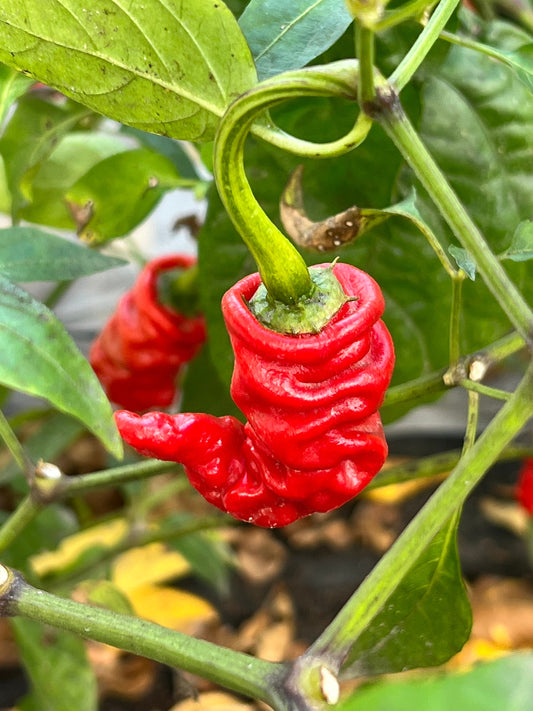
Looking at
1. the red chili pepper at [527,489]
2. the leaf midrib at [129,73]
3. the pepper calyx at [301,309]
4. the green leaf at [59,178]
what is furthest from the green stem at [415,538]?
the red chili pepper at [527,489]

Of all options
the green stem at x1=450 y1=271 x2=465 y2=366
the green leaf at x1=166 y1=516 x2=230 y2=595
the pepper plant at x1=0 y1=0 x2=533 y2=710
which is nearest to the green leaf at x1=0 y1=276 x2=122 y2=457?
the pepper plant at x1=0 y1=0 x2=533 y2=710

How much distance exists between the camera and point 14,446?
52 centimetres

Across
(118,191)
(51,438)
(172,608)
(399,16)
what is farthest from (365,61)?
(172,608)

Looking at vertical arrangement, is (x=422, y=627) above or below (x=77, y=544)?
above

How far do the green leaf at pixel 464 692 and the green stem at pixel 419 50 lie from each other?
0.26 meters

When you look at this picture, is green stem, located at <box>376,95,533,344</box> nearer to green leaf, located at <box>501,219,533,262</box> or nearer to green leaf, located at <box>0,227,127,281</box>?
green leaf, located at <box>501,219,533,262</box>

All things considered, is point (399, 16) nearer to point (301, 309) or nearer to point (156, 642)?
point (301, 309)

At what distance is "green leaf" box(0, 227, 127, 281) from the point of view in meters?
0.55

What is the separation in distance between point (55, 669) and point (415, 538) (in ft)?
2.15

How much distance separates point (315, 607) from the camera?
1411 millimetres

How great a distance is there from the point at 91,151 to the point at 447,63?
14.7 inches

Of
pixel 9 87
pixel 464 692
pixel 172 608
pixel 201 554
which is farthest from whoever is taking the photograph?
pixel 172 608

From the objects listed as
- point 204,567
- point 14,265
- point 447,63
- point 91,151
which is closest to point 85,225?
point 91,151

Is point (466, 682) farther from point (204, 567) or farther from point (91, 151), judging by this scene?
point (204, 567)
